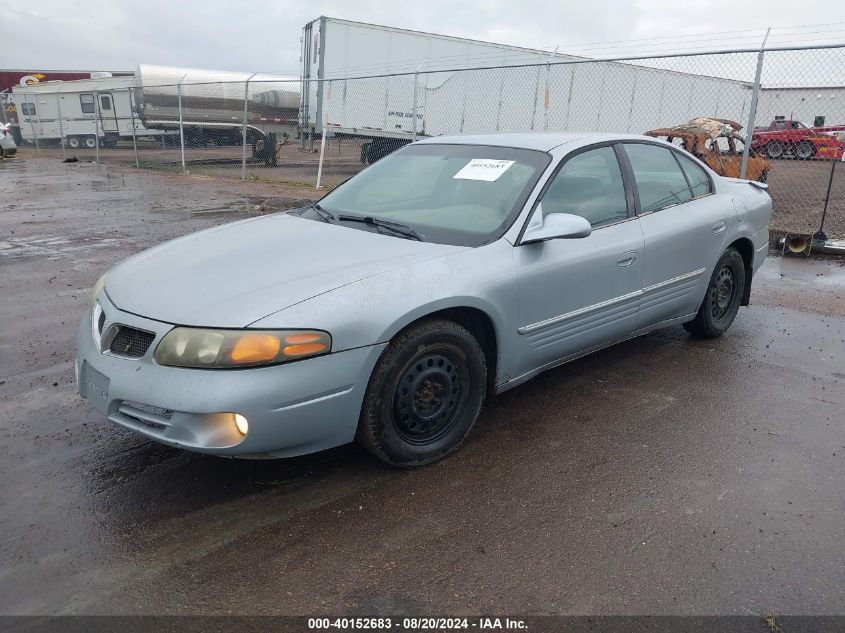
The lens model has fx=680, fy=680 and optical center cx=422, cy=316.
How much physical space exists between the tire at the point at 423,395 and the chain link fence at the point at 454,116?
10.6 metres

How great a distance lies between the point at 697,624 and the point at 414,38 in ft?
63.6

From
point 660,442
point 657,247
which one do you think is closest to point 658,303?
point 657,247

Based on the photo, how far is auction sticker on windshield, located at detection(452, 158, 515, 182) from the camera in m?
3.77

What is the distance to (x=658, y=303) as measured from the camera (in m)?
4.25

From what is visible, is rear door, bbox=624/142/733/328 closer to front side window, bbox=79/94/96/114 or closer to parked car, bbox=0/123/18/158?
parked car, bbox=0/123/18/158

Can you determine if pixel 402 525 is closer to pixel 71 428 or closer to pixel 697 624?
pixel 697 624

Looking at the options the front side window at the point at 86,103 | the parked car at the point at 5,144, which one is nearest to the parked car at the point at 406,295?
the parked car at the point at 5,144

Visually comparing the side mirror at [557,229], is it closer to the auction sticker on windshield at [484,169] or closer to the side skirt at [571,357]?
the auction sticker on windshield at [484,169]

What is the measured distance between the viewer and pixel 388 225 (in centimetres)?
356

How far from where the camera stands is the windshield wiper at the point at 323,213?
3.83 m

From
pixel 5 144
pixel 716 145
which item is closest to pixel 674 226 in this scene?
pixel 716 145

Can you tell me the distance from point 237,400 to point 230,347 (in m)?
0.20

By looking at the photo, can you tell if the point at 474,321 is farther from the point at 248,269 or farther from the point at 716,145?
the point at 716,145

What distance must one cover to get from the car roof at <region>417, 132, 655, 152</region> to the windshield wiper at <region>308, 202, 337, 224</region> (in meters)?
0.87
